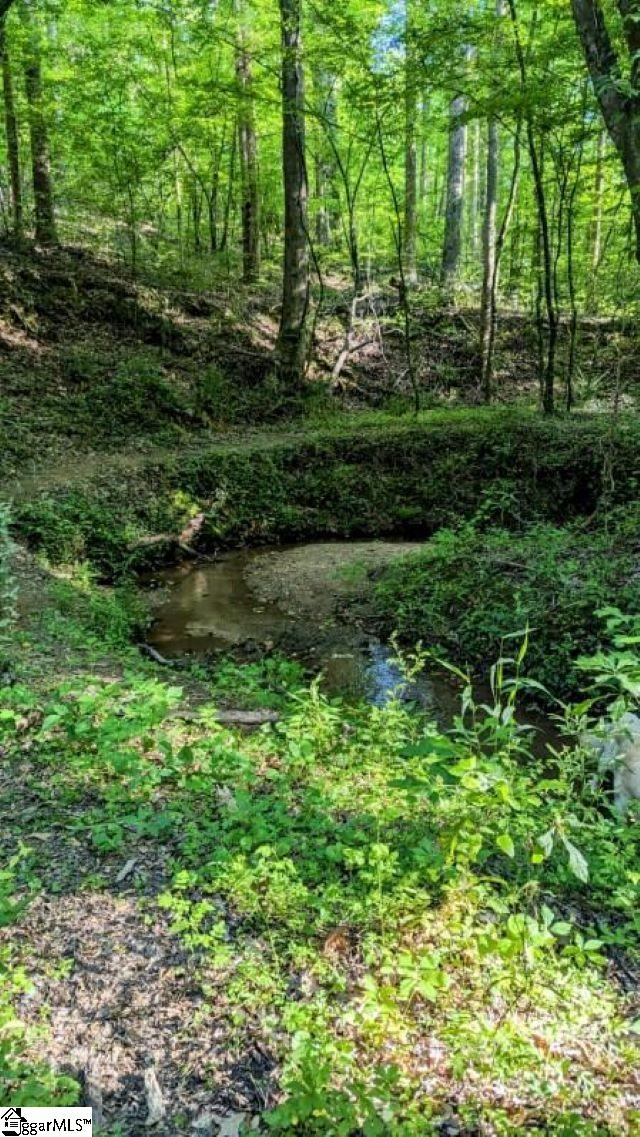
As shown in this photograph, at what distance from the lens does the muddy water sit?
19.7 ft

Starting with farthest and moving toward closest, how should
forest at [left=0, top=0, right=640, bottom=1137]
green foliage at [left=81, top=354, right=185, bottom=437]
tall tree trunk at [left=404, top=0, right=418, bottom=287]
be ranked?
green foliage at [left=81, top=354, right=185, bottom=437]
tall tree trunk at [left=404, top=0, right=418, bottom=287]
forest at [left=0, top=0, right=640, bottom=1137]

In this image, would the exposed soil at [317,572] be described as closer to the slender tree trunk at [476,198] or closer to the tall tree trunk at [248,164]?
the tall tree trunk at [248,164]

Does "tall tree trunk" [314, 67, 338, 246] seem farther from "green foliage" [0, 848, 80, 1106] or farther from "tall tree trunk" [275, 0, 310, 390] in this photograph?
"green foliage" [0, 848, 80, 1106]

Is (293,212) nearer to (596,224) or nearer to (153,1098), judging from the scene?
(596,224)

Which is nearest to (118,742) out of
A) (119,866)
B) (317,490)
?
Answer: (119,866)

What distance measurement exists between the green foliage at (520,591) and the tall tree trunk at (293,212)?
6.11 meters

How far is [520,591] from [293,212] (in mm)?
8610

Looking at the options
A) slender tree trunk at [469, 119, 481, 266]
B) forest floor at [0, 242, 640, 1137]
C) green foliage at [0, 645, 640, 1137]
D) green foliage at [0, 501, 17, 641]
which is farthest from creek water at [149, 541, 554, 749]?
slender tree trunk at [469, 119, 481, 266]

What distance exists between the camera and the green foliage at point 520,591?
569 centimetres

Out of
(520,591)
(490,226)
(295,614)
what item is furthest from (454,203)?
(520,591)

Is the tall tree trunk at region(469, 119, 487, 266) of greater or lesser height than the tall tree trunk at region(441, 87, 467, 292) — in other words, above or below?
above

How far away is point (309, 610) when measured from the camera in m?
7.41

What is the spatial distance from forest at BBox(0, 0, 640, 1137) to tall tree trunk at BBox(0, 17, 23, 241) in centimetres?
10

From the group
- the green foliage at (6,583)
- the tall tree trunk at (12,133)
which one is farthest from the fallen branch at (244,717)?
the tall tree trunk at (12,133)
